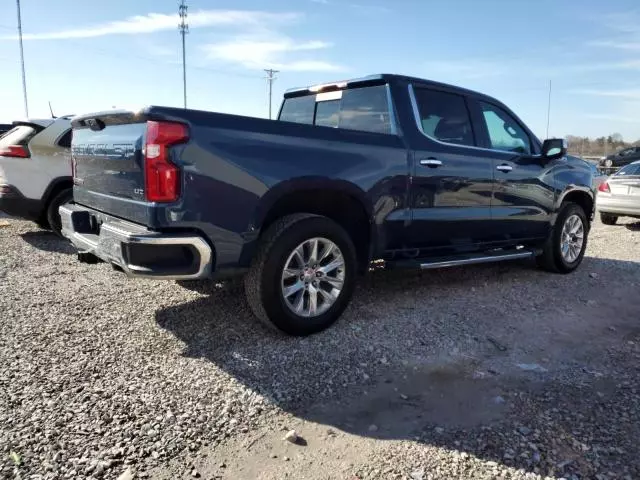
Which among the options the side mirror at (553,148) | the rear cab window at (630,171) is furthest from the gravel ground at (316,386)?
the rear cab window at (630,171)

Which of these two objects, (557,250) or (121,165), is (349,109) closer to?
(121,165)

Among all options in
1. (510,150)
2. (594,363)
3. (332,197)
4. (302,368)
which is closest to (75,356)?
(302,368)

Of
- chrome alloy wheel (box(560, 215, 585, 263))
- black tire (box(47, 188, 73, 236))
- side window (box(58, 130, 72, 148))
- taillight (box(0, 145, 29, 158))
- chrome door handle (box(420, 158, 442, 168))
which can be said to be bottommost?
chrome alloy wheel (box(560, 215, 585, 263))

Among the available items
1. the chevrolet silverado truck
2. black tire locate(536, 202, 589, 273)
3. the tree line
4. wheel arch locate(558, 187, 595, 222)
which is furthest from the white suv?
the tree line

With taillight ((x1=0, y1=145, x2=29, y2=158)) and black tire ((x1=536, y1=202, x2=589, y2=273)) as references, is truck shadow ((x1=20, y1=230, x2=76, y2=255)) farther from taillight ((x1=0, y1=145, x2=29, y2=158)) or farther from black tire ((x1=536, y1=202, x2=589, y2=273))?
black tire ((x1=536, y1=202, x2=589, y2=273))

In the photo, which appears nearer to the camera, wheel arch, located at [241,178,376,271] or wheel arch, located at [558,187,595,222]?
wheel arch, located at [241,178,376,271]

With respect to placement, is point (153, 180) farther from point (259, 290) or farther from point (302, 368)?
point (302, 368)

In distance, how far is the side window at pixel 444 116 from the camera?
4621mm

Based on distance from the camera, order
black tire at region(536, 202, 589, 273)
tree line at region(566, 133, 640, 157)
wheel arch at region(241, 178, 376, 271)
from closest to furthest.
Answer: wheel arch at region(241, 178, 376, 271) → black tire at region(536, 202, 589, 273) → tree line at region(566, 133, 640, 157)

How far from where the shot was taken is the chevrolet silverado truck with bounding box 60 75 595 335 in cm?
320

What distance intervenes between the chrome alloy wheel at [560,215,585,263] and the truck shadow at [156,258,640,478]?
0.97 meters

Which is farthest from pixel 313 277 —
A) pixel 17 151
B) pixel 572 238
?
pixel 17 151

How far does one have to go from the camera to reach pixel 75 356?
3.39m

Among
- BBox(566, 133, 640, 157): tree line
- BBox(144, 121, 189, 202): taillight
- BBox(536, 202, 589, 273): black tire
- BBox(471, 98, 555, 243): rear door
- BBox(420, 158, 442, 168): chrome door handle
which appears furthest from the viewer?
BBox(566, 133, 640, 157): tree line
